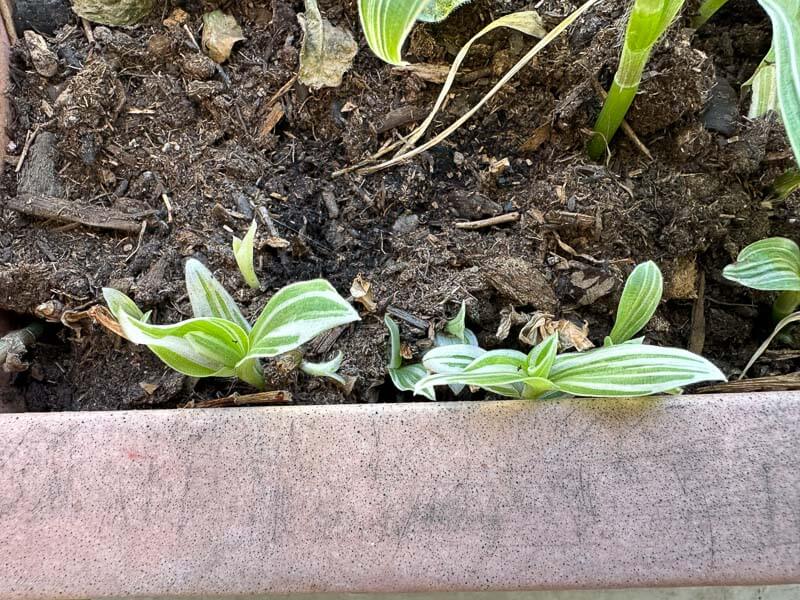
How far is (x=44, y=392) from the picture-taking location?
2.69ft

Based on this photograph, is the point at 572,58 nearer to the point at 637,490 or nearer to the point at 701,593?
the point at 637,490

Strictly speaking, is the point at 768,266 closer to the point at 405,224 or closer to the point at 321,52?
the point at 405,224

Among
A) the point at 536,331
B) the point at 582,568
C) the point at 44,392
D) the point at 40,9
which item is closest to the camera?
the point at 582,568

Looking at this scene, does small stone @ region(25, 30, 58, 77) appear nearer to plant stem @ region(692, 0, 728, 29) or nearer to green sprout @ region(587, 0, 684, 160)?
green sprout @ region(587, 0, 684, 160)

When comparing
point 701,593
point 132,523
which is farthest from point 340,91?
point 701,593

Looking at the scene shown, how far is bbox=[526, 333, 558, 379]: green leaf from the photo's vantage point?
1.93 ft

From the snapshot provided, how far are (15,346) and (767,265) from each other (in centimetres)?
96

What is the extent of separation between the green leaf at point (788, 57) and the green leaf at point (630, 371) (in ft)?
0.68

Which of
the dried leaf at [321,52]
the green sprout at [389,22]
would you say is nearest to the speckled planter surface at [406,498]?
the green sprout at [389,22]

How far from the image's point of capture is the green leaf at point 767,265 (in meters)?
0.69

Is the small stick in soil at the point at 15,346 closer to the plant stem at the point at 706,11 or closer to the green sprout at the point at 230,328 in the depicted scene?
the green sprout at the point at 230,328

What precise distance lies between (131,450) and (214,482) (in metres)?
0.10

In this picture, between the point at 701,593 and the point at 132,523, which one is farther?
the point at 701,593

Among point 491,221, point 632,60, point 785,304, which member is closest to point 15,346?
point 491,221
